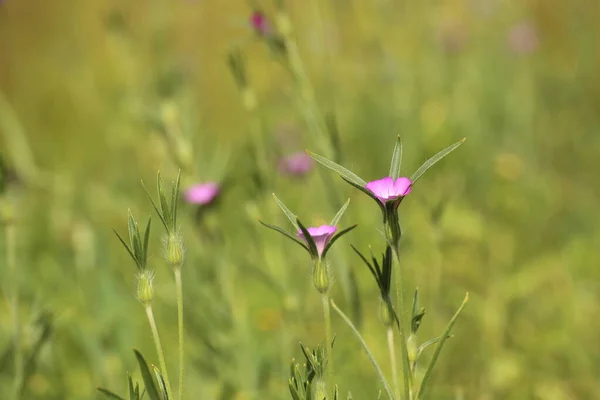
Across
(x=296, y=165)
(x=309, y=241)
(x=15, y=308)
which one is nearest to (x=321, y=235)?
(x=309, y=241)

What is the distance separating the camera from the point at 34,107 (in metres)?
3.32

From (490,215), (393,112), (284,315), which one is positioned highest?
(393,112)

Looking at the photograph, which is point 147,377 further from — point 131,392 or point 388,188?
point 388,188

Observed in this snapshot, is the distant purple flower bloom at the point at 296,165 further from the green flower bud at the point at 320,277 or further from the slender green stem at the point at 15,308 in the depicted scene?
the green flower bud at the point at 320,277

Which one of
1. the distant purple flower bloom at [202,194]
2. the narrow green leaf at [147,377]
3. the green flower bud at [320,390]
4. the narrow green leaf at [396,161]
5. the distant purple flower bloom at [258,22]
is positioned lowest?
the green flower bud at [320,390]

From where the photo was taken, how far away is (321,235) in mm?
676

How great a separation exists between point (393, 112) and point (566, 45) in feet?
3.81

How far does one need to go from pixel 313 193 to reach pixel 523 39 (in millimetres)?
1334

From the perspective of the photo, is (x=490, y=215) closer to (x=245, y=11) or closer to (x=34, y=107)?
(x=245, y=11)

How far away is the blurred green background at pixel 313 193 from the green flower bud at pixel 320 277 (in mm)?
386

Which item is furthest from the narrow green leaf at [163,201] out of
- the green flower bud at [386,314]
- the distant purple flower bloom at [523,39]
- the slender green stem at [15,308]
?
the distant purple flower bloom at [523,39]

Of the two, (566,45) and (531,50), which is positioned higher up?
(566,45)

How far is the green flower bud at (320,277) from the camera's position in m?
0.68

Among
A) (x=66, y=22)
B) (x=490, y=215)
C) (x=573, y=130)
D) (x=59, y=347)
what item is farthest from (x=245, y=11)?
(x=59, y=347)
